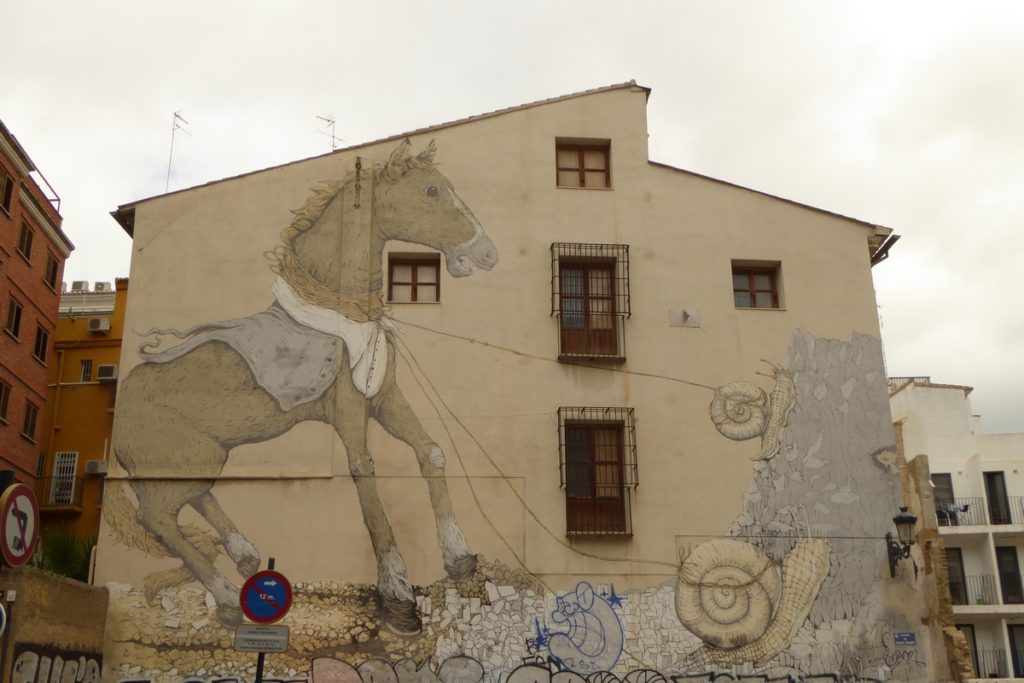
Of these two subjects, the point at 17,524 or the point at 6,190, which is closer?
the point at 17,524

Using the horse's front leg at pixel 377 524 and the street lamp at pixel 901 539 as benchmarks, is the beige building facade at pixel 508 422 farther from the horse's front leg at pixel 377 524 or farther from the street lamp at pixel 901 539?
the street lamp at pixel 901 539

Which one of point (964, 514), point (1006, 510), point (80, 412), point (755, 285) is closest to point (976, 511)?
point (964, 514)

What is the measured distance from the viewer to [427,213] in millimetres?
25328

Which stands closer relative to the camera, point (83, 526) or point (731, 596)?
point (731, 596)

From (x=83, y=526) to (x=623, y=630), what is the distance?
67.9 feet

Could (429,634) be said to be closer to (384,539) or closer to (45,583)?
(384,539)

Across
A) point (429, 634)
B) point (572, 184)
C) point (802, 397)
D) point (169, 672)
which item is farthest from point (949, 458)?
point (169, 672)

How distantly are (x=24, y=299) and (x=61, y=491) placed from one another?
679cm

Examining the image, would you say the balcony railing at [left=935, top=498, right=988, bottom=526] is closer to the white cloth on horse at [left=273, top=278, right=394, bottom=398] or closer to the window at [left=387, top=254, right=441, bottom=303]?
the window at [left=387, top=254, right=441, bottom=303]

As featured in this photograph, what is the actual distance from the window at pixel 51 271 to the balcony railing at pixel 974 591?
3978 centimetres

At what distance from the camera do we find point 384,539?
2286cm

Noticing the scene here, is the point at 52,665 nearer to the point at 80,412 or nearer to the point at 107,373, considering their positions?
the point at 107,373

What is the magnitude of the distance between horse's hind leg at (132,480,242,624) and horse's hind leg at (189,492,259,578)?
0.84 ft

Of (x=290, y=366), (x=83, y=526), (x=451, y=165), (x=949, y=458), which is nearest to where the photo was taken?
(x=290, y=366)
